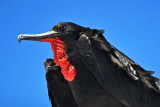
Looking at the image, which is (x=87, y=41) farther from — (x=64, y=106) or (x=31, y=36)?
(x=64, y=106)

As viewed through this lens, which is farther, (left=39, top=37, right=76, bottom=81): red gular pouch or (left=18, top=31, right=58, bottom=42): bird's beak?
(left=39, top=37, right=76, bottom=81): red gular pouch

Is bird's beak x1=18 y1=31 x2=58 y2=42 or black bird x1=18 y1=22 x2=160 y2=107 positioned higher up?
bird's beak x1=18 y1=31 x2=58 y2=42

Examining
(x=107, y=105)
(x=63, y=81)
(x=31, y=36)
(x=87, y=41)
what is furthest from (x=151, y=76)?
(x=31, y=36)

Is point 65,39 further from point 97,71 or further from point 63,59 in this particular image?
point 97,71

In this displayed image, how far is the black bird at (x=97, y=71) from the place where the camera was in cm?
314

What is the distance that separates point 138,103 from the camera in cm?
315

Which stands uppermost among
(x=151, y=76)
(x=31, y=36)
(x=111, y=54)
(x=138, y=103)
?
(x=31, y=36)

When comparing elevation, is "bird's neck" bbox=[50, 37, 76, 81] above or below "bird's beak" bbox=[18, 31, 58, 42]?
below

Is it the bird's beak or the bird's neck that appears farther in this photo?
the bird's neck

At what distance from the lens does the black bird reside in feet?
10.3

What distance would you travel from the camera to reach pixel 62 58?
131 inches

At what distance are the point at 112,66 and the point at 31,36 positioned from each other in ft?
2.88

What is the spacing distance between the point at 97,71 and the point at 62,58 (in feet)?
1.40

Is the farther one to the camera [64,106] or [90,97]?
[64,106]
